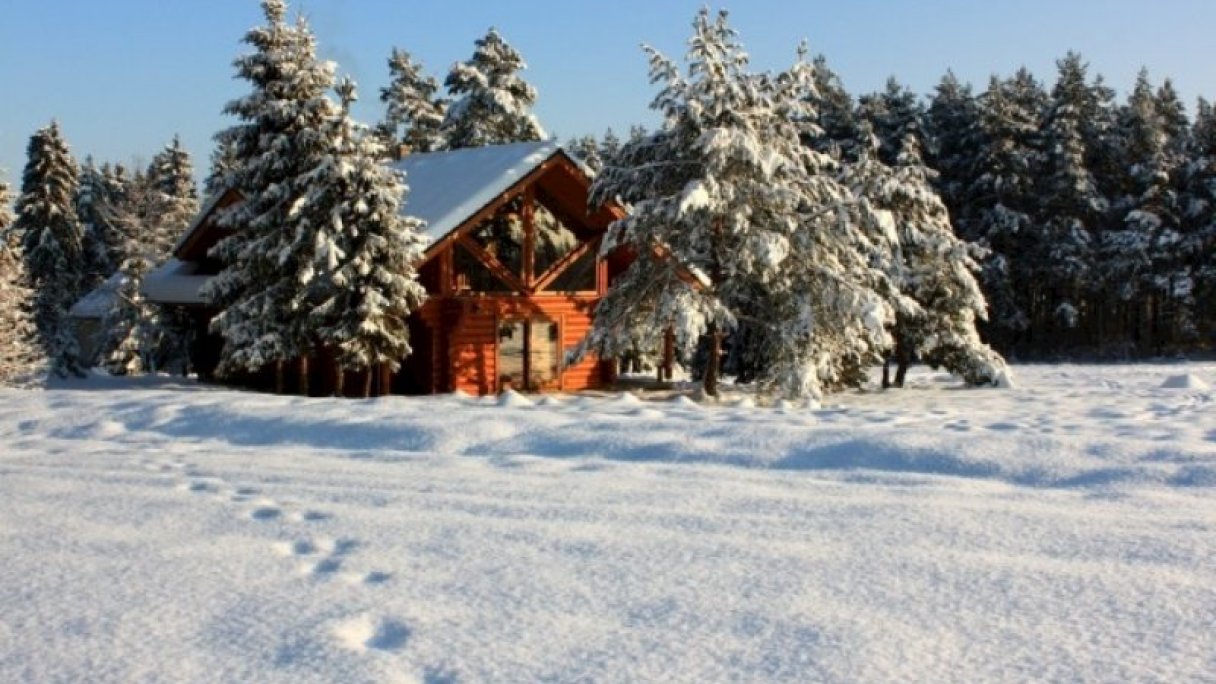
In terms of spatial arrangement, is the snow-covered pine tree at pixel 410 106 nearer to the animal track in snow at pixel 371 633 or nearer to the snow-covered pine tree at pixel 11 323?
the snow-covered pine tree at pixel 11 323

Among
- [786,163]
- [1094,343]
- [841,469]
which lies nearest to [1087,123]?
[1094,343]

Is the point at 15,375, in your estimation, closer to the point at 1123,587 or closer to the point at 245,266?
the point at 245,266

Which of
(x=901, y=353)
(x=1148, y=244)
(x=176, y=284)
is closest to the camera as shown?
(x=901, y=353)

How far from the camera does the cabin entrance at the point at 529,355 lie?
23516mm

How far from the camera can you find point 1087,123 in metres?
49.0

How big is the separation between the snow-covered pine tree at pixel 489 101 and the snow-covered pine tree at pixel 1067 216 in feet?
78.3

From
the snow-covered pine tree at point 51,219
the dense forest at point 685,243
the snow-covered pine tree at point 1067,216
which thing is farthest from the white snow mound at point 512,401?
the snow-covered pine tree at point 51,219

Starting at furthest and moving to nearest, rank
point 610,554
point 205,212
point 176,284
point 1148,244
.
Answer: point 1148,244
point 176,284
point 205,212
point 610,554

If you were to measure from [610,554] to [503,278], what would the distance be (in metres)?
17.1

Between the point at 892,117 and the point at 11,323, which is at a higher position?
the point at 892,117

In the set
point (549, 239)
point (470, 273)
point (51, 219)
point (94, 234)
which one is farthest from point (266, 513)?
point (94, 234)

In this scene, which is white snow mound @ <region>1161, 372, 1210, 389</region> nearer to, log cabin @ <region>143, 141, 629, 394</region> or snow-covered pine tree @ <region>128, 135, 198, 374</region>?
log cabin @ <region>143, 141, 629, 394</region>

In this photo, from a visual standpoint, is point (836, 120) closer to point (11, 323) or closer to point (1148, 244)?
point (1148, 244)

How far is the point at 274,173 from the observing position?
826 inches
